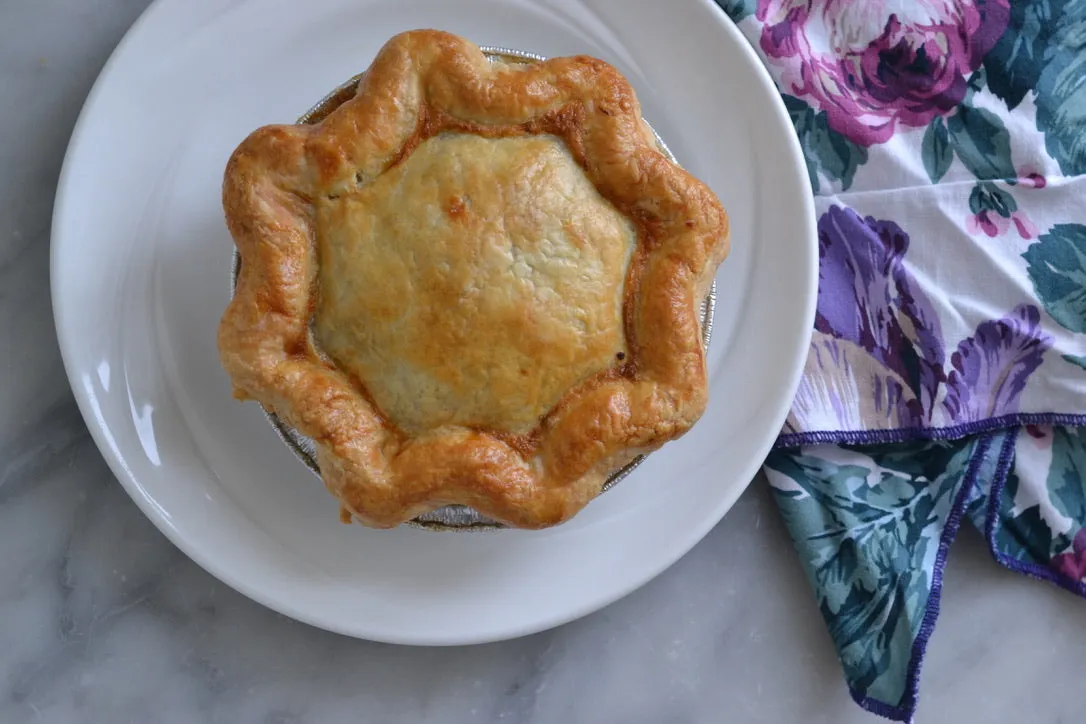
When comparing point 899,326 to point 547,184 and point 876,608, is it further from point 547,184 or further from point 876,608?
point 547,184

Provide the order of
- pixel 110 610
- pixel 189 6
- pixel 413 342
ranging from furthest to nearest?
pixel 110 610 < pixel 189 6 < pixel 413 342

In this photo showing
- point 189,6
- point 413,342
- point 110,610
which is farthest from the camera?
point 110,610

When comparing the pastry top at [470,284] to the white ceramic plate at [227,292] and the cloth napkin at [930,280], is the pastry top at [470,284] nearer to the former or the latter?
the white ceramic plate at [227,292]

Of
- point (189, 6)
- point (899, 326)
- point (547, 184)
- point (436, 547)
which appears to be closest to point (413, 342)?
point (547, 184)

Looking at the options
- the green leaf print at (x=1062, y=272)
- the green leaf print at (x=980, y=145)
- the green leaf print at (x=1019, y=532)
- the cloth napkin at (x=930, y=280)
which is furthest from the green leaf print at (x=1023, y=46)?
the green leaf print at (x=1019, y=532)

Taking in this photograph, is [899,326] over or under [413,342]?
under

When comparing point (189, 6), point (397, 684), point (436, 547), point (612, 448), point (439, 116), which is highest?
point (189, 6)

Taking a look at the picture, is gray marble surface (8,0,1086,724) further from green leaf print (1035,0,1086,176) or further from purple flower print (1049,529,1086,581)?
green leaf print (1035,0,1086,176)
